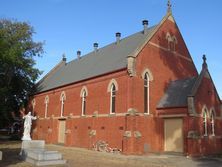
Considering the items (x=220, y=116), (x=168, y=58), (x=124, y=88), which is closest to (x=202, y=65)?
(x=168, y=58)

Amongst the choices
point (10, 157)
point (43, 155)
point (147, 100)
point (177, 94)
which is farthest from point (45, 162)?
point (177, 94)

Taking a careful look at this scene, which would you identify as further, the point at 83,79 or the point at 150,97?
the point at 83,79

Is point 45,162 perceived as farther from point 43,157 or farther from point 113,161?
point 113,161

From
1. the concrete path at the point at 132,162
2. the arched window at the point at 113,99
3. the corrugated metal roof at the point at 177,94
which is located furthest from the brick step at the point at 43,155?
the corrugated metal roof at the point at 177,94

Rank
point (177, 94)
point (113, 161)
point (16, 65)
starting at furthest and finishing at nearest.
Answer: point (16, 65), point (177, 94), point (113, 161)

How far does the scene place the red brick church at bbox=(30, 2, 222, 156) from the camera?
25062 millimetres

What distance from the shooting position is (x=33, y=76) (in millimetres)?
42406

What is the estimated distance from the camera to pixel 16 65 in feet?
128

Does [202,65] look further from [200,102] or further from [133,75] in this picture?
[133,75]

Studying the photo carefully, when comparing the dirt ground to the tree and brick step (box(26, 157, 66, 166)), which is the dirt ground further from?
the tree

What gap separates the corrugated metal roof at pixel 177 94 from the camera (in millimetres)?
25828

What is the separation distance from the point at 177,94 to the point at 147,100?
289 centimetres

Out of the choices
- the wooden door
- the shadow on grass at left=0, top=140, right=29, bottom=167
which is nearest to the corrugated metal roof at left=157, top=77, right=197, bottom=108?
the wooden door

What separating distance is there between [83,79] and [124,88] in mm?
7816
